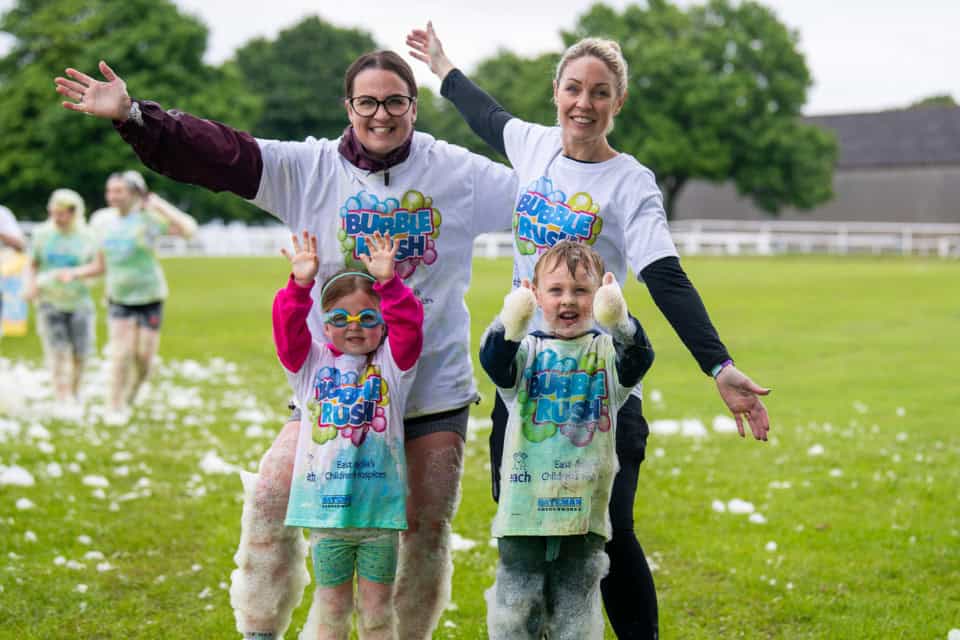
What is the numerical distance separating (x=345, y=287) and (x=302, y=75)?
73.3m

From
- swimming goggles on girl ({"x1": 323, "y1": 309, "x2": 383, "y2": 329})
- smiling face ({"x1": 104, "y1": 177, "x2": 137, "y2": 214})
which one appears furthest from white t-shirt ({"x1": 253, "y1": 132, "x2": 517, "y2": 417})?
smiling face ({"x1": 104, "y1": 177, "x2": 137, "y2": 214})

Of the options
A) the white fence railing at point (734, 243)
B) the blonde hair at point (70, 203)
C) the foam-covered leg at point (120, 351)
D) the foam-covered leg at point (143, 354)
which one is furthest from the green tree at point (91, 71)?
the foam-covered leg at point (120, 351)

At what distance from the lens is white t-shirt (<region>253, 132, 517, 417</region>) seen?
15.3 feet

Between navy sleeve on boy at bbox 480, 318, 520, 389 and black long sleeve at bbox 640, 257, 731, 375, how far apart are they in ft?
1.90

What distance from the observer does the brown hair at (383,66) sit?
15.1 feet

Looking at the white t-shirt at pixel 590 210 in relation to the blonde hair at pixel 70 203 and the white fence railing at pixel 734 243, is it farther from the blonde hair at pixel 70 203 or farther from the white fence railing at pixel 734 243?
the white fence railing at pixel 734 243

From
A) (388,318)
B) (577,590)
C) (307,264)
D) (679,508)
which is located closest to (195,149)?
(307,264)

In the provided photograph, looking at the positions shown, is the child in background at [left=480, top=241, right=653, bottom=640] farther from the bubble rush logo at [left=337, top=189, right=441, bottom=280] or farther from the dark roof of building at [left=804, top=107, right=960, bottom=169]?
the dark roof of building at [left=804, top=107, right=960, bottom=169]

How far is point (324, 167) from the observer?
15.5ft

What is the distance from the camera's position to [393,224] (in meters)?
4.66

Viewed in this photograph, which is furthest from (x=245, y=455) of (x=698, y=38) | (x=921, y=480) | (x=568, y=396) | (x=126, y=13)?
(x=698, y=38)

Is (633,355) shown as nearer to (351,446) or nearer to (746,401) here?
(746,401)

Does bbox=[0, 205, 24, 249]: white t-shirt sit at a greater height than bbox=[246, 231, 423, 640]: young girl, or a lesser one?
greater

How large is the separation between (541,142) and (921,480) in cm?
564
